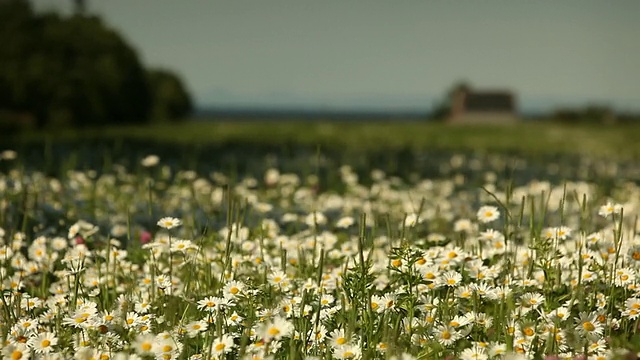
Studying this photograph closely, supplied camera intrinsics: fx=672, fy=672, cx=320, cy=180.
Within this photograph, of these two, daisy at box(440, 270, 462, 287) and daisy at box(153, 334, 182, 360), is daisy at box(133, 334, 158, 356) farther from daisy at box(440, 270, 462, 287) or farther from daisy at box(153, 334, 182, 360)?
daisy at box(440, 270, 462, 287)

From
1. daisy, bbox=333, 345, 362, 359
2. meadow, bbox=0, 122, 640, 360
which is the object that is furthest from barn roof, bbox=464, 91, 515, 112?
daisy, bbox=333, 345, 362, 359

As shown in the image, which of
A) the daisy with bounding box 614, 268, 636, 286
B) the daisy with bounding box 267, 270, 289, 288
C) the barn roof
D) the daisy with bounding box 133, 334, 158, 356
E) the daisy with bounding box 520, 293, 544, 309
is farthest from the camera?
the barn roof

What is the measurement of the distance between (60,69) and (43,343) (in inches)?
1151

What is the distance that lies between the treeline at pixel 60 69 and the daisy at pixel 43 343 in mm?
24079

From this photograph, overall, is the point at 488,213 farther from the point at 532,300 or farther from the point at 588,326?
the point at 588,326

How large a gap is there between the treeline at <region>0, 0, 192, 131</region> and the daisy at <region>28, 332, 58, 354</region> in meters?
24.1

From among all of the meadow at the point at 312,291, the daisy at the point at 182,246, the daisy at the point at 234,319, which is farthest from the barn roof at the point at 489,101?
the daisy at the point at 234,319

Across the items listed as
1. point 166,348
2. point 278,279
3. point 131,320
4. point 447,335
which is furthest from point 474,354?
point 131,320

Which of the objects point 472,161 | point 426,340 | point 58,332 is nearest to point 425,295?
point 426,340

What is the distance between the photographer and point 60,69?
29812 mm

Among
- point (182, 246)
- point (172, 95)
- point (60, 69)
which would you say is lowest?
point (182, 246)

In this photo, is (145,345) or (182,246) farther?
(182,246)

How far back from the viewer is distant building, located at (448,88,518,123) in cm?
7744

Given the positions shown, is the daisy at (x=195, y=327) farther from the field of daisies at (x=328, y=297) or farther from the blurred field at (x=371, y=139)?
the blurred field at (x=371, y=139)
